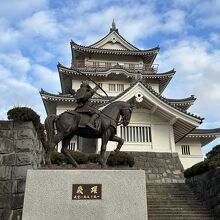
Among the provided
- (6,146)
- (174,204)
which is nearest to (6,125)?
(6,146)

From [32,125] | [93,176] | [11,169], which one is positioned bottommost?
[93,176]

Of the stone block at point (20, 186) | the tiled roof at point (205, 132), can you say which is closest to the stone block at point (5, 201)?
the stone block at point (20, 186)

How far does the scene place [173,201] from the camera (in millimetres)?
11609

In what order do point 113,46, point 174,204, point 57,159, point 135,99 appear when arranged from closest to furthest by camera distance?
1. point 174,204
2. point 57,159
3. point 135,99
4. point 113,46

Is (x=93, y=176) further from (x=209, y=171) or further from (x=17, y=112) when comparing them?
(x=209, y=171)

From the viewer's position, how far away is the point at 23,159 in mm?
9102

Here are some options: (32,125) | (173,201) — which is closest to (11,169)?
(32,125)

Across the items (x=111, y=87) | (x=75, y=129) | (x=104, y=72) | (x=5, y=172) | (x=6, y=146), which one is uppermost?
(x=104, y=72)

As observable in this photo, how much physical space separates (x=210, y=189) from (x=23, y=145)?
23.7 feet

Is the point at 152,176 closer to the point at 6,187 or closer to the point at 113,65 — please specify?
the point at 6,187

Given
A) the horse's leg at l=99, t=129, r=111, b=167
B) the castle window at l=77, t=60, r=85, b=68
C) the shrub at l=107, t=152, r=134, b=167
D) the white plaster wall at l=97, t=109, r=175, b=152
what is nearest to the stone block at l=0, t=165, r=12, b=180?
the horse's leg at l=99, t=129, r=111, b=167

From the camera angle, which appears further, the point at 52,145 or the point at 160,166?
the point at 160,166

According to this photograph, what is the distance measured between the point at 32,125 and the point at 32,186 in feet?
14.7

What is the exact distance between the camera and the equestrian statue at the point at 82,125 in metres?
6.43
